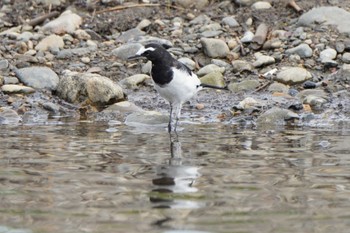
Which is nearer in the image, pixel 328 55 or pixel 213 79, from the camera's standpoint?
pixel 213 79

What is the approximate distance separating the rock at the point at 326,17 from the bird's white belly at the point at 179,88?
3.00 meters

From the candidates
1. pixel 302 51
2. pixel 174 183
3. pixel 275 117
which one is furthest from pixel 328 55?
pixel 174 183

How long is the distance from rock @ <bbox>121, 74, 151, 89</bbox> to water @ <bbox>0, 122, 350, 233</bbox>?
1894mm

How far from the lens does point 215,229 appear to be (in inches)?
187

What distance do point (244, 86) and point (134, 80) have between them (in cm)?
135

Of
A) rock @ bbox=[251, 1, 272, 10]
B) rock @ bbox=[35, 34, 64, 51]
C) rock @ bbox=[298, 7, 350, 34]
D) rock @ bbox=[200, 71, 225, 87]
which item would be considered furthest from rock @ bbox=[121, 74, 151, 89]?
rock @ bbox=[298, 7, 350, 34]

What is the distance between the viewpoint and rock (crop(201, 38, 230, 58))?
11672mm

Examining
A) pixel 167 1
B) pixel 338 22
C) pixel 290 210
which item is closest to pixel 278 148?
pixel 290 210

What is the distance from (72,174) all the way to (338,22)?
6.44 m

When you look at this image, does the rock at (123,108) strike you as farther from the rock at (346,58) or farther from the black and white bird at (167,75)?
the rock at (346,58)

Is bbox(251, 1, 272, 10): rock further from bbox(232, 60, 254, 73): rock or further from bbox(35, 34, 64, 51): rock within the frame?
bbox(35, 34, 64, 51): rock

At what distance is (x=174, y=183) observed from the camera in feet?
20.2

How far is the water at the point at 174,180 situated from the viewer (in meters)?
4.98

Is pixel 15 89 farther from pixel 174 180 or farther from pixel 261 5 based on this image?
pixel 174 180
